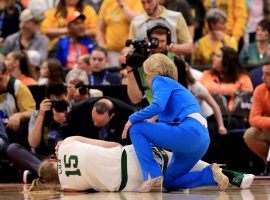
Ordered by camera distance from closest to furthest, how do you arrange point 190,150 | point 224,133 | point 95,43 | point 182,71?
point 190,150 < point 182,71 < point 224,133 < point 95,43

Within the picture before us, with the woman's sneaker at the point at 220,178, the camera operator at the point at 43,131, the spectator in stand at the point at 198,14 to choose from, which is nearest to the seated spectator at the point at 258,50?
the spectator in stand at the point at 198,14

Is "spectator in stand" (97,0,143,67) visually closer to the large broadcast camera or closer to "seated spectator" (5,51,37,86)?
"seated spectator" (5,51,37,86)

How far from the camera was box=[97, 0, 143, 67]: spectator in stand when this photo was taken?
14188mm

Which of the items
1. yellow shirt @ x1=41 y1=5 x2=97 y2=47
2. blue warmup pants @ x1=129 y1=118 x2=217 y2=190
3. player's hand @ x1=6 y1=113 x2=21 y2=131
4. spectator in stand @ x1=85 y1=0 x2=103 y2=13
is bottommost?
player's hand @ x1=6 y1=113 x2=21 y2=131

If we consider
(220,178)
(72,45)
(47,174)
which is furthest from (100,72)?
(220,178)

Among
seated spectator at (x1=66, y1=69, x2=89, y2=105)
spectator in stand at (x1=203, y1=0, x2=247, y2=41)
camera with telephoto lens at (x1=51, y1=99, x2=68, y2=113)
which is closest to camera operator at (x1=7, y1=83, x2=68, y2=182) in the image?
camera with telephoto lens at (x1=51, y1=99, x2=68, y2=113)

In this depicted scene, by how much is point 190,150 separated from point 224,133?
3.30 meters

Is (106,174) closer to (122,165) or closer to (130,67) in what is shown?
(122,165)

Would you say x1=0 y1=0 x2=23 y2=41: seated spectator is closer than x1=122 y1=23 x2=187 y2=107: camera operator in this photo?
No

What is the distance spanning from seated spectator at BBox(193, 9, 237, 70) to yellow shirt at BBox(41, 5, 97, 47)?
5.96 feet

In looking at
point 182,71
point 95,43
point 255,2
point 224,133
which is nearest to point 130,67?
point 182,71

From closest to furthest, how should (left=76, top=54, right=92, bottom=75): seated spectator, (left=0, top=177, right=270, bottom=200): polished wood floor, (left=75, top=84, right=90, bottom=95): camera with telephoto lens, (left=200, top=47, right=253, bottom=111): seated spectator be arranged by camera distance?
(left=0, top=177, right=270, bottom=200): polished wood floor
(left=75, top=84, right=90, bottom=95): camera with telephoto lens
(left=200, top=47, right=253, bottom=111): seated spectator
(left=76, top=54, right=92, bottom=75): seated spectator

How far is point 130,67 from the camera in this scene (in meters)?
11.2

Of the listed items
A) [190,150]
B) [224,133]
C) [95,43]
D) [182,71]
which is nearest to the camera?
[190,150]
